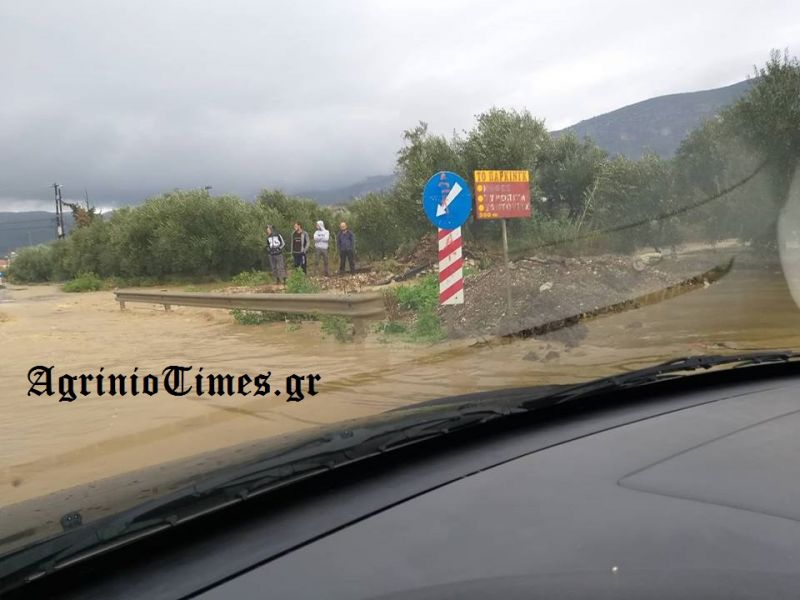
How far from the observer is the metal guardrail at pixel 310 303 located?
10.0 metres

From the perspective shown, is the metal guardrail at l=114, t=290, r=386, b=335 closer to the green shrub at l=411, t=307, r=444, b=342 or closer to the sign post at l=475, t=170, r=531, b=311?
the green shrub at l=411, t=307, r=444, b=342

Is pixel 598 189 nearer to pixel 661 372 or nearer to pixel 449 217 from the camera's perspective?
pixel 449 217

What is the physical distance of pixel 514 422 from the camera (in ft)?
10.0

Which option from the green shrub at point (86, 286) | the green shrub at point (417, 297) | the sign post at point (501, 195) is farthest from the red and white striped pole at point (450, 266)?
the green shrub at point (86, 286)

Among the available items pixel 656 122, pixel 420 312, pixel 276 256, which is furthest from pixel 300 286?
pixel 656 122

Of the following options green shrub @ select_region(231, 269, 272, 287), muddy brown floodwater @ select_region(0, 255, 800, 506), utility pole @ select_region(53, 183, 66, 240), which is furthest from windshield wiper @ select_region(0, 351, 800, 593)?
utility pole @ select_region(53, 183, 66, 240)

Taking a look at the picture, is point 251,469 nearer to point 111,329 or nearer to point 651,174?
point 111,329

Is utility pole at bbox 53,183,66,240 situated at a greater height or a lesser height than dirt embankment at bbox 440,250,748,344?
greater

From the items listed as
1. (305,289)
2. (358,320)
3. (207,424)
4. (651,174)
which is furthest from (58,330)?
(651,174)

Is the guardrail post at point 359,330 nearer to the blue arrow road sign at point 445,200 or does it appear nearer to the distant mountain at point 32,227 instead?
the blue arrow road sign at point 445,200

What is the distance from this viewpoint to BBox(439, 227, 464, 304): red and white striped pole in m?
10.3

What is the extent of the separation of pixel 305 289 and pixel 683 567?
1221 centimetres

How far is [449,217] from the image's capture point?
10258mm

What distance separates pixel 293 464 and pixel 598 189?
16964 millimetres
